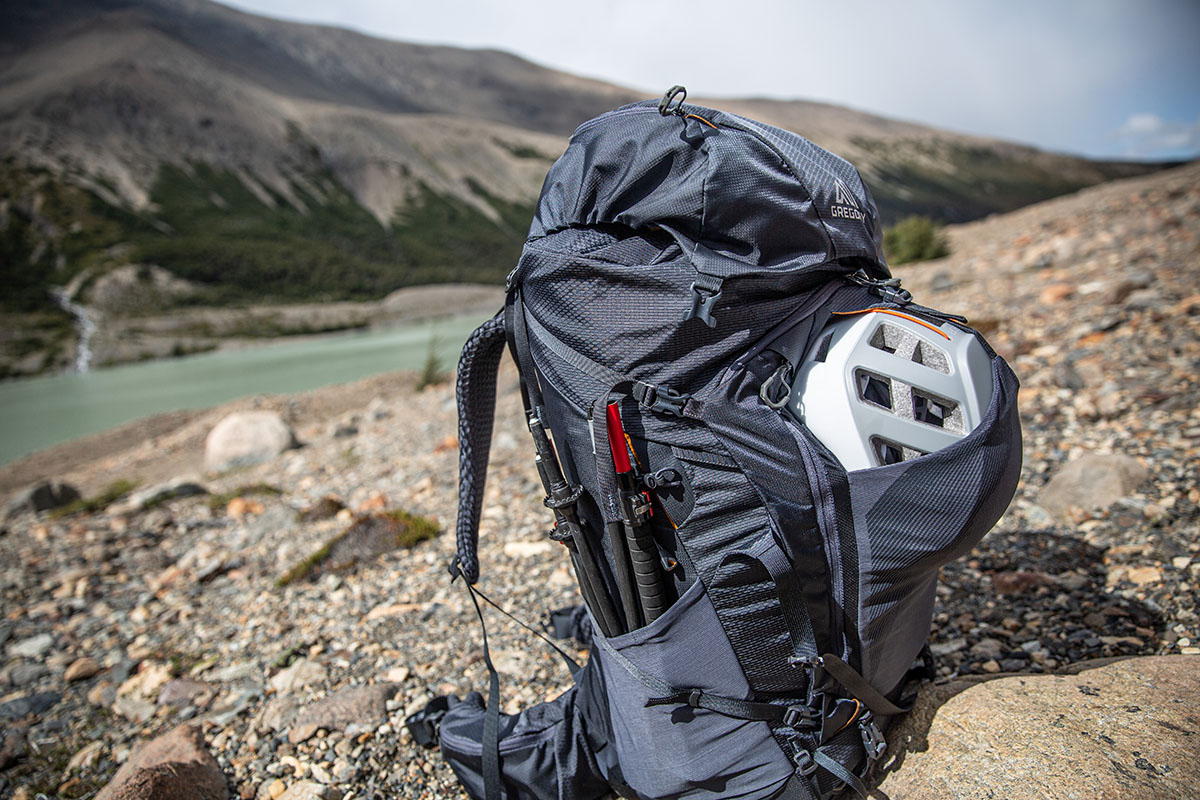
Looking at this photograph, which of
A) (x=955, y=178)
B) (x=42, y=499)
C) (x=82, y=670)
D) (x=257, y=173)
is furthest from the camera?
(x=955, y=178)

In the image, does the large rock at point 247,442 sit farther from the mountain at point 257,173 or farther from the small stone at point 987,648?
the mountain at point 257,173

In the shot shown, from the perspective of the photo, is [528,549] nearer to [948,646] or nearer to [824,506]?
[948,646]

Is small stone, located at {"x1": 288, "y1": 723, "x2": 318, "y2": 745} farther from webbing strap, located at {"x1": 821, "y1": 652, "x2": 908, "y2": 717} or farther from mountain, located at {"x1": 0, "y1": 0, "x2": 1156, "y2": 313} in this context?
mountain, located at {"x1": 0, "y1": 0, "x2": 1156, "y2": 313}

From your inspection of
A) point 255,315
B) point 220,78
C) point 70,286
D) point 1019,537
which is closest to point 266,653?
point 1019,537

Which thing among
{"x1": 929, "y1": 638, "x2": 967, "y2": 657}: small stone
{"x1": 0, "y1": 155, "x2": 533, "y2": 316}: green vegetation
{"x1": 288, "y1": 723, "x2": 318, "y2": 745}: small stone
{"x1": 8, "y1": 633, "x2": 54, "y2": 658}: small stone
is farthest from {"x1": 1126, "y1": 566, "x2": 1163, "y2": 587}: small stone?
{"x1": 0, "y1": 155, "x2": 533, "y2": 316}: green vegetation

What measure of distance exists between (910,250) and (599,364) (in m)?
10.8

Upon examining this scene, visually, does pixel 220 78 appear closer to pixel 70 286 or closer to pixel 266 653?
pixel 70 286

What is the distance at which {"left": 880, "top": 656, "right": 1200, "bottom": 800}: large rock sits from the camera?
121 cm

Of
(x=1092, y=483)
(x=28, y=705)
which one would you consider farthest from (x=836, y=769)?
(x=28, y=705)

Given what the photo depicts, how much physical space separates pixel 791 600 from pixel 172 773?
192 centimetres

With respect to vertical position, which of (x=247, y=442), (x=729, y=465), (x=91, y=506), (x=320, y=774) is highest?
(x=729, y=465)

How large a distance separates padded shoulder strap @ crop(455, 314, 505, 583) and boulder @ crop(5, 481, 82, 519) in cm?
652

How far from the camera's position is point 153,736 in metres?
2.39

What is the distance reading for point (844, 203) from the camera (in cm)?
140
